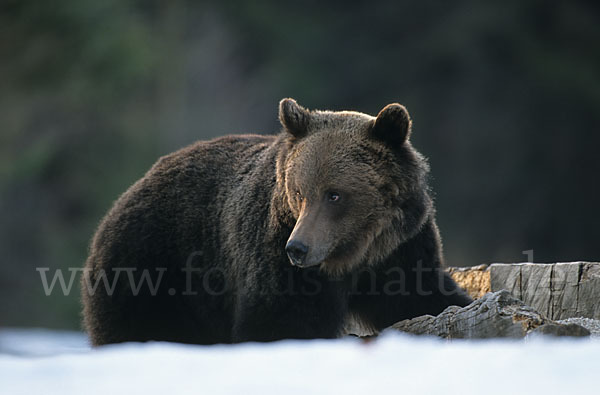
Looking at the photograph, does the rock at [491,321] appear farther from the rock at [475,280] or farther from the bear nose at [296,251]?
the rock at [475,280]

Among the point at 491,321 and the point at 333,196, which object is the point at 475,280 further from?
the point at 491,321

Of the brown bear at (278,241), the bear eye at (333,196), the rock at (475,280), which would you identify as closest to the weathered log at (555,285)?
the rock at (475,280)

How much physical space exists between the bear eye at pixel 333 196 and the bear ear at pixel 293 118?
0.47 meters

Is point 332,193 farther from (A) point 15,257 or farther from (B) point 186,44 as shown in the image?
(B) point 186,44

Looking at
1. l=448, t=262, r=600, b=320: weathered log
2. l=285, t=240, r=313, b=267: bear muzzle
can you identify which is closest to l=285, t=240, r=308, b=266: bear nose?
l=285, t=240, r=313, b=267: bear muzzle

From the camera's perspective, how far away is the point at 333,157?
425 cm

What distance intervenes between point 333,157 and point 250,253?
0.71m

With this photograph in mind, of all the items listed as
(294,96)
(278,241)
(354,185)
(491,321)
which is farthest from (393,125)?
(294,96)

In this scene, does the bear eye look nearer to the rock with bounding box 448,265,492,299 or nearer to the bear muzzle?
the bear muzzle

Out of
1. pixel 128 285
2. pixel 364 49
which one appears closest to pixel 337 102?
pixel 364 49

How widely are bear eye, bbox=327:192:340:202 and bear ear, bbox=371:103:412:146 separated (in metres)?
0.40

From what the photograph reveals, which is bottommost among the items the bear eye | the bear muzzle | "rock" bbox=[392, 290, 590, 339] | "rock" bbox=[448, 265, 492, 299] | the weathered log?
"rock" bbox=[448, 265, 492, 299]

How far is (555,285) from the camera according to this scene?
455cm

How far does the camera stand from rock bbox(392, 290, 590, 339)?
10.1ft
